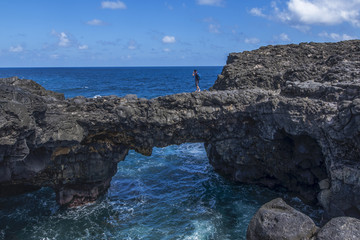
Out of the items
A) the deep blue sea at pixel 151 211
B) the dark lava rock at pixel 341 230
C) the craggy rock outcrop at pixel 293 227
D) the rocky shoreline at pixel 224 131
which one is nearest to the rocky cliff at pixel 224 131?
the rocky shoreline at pixel 224 131

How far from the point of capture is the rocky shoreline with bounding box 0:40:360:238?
12.5 meters

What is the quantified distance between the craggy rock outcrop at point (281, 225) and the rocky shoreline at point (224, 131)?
11.2ft

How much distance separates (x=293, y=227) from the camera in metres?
9.98

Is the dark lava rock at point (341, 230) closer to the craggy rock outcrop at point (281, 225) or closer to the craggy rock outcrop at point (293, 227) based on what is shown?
the craggy rock outcrop at point (293, 227)

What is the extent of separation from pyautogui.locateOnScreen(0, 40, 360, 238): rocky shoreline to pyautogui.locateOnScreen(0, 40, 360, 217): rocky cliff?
0.15ft

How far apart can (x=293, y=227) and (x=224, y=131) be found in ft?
26.1

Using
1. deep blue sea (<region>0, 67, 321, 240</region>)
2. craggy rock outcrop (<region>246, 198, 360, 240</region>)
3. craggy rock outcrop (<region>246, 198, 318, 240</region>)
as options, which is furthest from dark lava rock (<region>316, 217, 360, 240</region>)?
deep blue sea (<region>0, 67, 321, 240</region>)

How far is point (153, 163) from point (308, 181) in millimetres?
12742

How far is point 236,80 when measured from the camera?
1997 centimetres

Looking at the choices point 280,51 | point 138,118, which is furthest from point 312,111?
point 280,51

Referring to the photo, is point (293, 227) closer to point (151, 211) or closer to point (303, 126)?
point (303, 126)

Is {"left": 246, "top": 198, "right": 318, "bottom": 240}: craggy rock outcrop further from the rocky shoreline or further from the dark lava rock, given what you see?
the rocky shoreline

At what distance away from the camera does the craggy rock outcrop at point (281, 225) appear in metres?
9.89

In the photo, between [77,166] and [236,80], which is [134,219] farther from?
[236,80]
